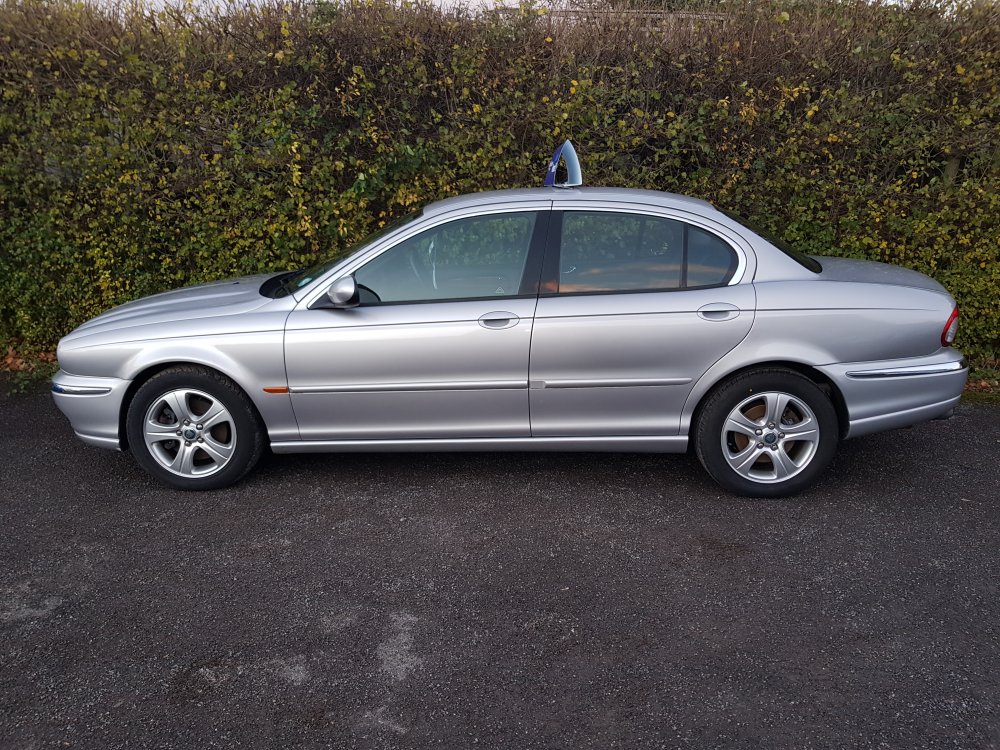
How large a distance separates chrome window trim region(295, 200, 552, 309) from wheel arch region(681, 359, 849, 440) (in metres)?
1.25

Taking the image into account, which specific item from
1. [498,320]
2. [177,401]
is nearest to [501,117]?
[498,320]

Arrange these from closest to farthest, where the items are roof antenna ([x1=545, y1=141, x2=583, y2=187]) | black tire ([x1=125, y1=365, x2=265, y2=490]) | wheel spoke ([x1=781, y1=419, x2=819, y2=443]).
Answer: wheel spoke ([x1=781, y1=419, x2=819, y2=443]), black tire ([x1=125, y1=365, x2=265, y2=490]), roof antenna ([x1=545, y1=141, x2=583, y2=187])

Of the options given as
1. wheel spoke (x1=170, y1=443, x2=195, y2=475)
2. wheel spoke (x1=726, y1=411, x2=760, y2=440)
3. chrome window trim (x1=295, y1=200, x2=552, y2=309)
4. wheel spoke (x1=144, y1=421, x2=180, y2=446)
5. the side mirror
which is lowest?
wheel spoke (x1=170, y1=443, x2=195, y2=475)

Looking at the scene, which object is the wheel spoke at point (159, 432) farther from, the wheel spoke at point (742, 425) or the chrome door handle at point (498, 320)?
the wheel spoke at point (742, 425)

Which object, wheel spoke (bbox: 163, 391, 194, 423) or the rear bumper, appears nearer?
the rear bumper

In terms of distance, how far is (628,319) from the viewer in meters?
4.34

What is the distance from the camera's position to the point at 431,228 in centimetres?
453

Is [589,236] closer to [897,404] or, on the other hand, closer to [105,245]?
[897,404]

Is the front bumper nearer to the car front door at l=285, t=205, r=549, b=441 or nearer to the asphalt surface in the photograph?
the asphalt surface

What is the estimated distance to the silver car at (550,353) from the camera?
14.3 ft

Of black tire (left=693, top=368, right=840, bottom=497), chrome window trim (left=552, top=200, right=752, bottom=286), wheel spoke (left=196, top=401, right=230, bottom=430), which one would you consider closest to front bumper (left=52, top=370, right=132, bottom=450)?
wheel spoke (left=196, top=401, right=230, bottom=430)

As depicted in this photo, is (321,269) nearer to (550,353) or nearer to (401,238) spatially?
(401,238)

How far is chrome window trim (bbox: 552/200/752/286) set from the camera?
4437 mm

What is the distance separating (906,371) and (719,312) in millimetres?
1010
